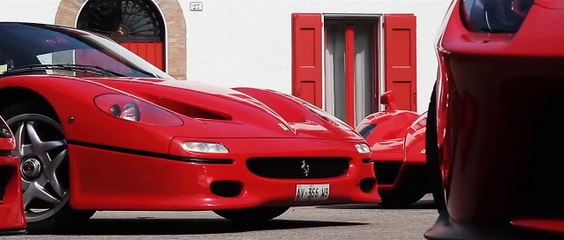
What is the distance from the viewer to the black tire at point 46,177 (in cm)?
662

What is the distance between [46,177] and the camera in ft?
21.8

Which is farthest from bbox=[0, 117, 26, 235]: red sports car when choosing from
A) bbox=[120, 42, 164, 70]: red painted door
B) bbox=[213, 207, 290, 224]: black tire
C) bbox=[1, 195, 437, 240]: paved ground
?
bbox=[120, 42, 164, 70]: red painted door

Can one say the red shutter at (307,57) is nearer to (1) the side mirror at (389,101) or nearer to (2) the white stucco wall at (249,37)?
(2) the white stucco wall at (249,37)

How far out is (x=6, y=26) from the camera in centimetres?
764

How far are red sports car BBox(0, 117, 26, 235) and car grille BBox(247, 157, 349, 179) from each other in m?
1.83

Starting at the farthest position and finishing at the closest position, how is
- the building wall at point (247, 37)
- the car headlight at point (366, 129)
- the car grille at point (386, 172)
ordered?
1. the building wall at point (247, 37)
2. the car headlight at point (366, 129)
3. the car grille at point (386, 172)

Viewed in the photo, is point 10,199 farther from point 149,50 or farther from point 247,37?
point 247,37

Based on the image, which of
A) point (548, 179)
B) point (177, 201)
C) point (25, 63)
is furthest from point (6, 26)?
point (548, 179)

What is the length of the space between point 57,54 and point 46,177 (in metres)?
1.08

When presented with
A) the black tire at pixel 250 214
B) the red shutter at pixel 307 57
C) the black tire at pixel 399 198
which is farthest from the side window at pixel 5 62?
the red shutter at pixel 307 57

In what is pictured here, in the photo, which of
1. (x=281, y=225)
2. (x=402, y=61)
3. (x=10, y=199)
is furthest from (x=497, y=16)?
(x=402, y=61)

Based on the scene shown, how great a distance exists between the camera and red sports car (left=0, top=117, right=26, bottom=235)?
15.7ft

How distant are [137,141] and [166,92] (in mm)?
474

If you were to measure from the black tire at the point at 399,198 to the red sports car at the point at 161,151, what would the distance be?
198cm
